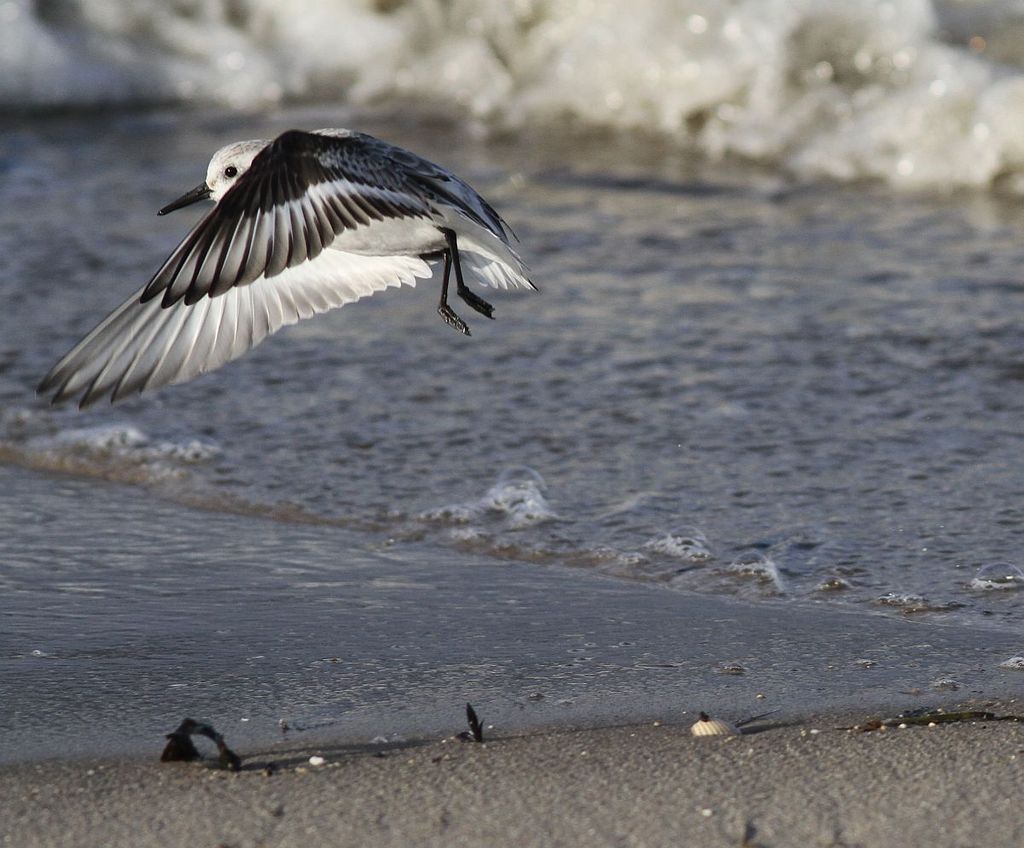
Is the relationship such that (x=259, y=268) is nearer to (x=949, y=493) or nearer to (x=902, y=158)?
(x=949, y=493)

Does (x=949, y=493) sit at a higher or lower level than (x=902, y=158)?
lower

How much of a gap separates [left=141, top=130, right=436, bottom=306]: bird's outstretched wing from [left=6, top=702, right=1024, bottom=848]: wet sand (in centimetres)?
84

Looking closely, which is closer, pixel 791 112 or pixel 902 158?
pixel 902 158

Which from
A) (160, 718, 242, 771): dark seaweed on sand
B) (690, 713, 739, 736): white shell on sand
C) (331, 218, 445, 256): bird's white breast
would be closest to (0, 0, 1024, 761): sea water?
(160, 718, 242, 771): dark seaweed on sand

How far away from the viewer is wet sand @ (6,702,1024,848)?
2.29m

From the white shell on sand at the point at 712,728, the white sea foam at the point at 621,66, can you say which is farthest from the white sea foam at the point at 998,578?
the white sea foam at the point at 621,66

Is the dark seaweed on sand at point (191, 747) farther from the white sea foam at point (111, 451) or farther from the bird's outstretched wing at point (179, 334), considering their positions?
the white sea foam at point (111, 451)

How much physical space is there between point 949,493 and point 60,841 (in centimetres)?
219

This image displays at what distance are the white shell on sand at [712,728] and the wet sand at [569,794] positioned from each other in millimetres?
20

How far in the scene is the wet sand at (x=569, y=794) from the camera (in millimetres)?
2293

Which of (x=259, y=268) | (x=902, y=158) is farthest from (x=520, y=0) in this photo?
(x=259, y=268)

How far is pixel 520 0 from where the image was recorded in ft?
26.0

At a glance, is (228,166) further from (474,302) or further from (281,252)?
(281,252)

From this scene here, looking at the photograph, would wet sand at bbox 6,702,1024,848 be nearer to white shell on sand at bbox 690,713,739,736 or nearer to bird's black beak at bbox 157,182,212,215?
white shell on sand at bbox 690,713,739,736
